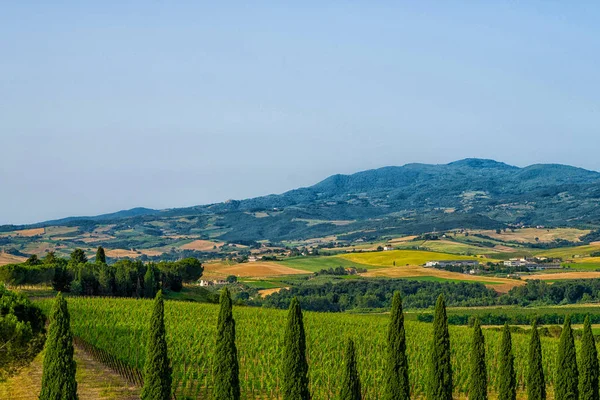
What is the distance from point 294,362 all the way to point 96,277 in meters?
57.3

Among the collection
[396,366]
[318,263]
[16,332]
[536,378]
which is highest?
[16,332]

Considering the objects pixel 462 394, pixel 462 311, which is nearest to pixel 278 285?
pixel 462 311

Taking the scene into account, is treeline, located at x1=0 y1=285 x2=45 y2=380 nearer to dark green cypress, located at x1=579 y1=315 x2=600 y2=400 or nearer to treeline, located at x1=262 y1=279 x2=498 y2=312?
dark green cypress, located at x1=579 y1=315 x2=600 y2=400

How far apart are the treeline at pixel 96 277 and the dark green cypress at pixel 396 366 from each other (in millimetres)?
53912

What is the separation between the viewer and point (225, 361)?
4169cm

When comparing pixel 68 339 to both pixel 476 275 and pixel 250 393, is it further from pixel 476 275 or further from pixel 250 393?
pixel 476 275

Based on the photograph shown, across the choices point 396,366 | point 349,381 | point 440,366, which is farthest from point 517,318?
point 349,381

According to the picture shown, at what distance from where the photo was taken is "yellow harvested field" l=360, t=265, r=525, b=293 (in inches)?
5475

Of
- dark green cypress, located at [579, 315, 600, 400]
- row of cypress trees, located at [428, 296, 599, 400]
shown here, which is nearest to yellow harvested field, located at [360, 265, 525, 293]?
dark green cypress, located at [579, 315, 600, 400]

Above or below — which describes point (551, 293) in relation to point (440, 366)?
below

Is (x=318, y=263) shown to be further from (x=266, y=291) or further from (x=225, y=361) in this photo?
(x=225, y=361)

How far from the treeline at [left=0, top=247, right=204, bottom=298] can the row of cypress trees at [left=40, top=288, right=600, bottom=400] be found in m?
50.0

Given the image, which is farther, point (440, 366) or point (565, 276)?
point (565, 276)

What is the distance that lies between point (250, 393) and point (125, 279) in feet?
150
